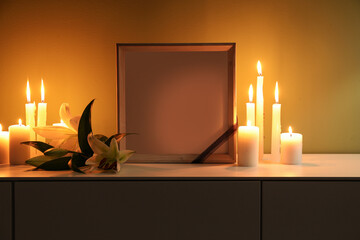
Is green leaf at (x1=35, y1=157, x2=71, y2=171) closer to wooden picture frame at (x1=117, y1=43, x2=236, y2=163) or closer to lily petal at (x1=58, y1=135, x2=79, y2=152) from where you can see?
lily petal at (x1=58, y1=135, x2=79, y2=152)

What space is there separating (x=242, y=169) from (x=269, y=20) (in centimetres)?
48

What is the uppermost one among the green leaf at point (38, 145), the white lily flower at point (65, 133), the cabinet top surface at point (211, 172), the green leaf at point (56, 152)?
the white lily flower at point (65, 133)

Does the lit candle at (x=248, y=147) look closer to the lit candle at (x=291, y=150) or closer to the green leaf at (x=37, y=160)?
the lit candle at (x=291, y=150)

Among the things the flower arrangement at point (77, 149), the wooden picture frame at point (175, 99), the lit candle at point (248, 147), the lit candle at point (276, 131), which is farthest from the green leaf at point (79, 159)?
the lit candle at point (276, 131)

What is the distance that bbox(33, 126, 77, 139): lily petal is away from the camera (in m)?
0.84

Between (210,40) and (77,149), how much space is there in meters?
0.50

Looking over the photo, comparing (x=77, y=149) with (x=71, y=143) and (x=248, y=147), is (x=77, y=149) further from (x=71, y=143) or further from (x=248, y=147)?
(x=248, y=147)

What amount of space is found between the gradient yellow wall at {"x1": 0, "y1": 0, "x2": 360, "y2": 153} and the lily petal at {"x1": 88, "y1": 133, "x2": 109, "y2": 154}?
0.92 feet
